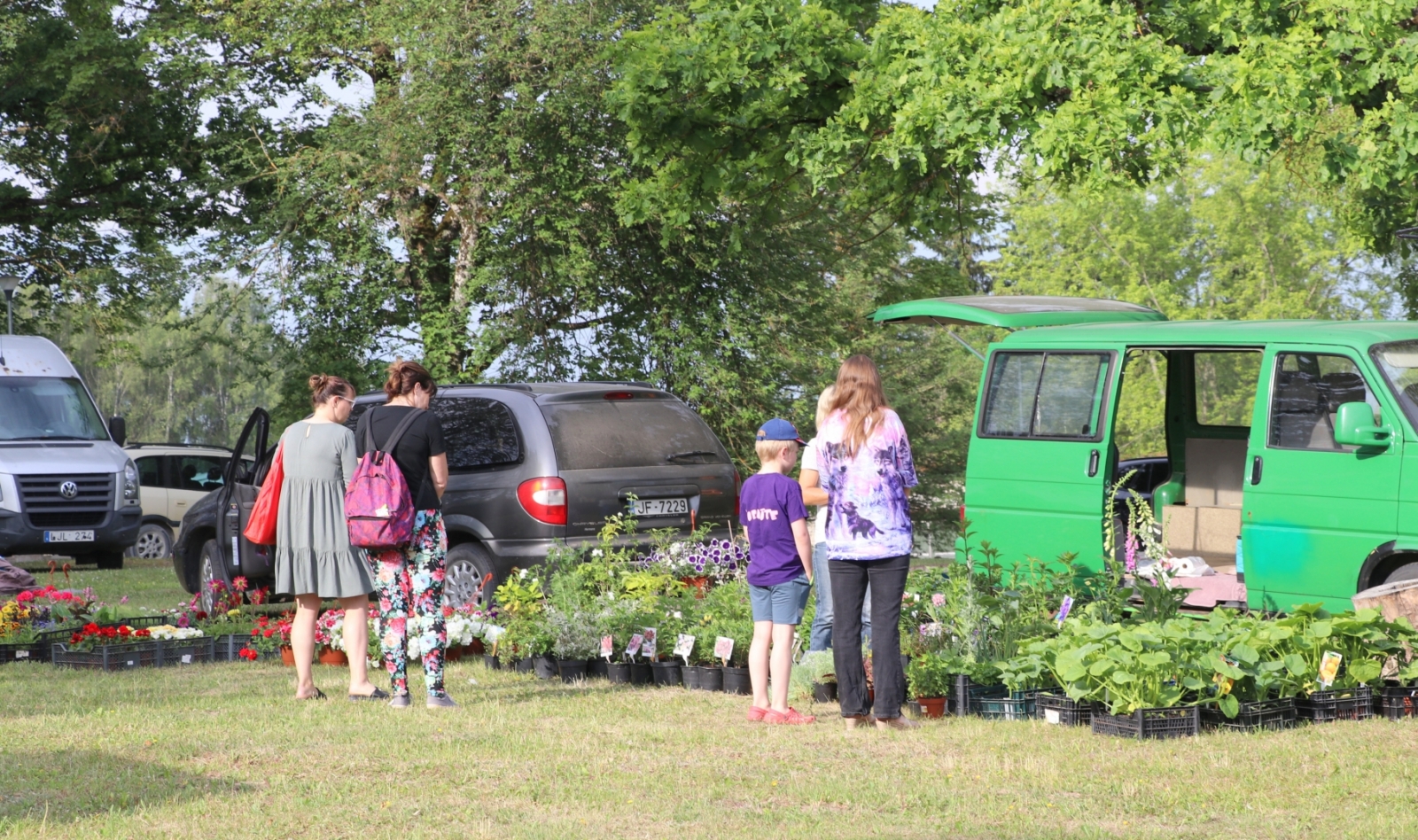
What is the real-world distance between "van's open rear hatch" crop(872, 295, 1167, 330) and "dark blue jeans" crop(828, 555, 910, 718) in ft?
11.2

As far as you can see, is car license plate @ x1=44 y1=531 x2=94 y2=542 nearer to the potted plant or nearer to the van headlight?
the van headlight

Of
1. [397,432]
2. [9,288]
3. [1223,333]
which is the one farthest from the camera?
[9,288]

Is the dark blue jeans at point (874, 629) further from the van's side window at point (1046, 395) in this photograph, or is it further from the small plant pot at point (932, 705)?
the van's side window at point (1046, 395)

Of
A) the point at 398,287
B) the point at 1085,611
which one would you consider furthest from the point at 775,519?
the point at 398,287

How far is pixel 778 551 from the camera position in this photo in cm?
757

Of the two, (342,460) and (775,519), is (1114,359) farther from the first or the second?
(342,460)

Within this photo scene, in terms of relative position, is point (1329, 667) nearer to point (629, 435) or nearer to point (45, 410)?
point (629, 435)

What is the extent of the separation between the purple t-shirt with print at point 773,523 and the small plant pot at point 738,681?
990 mm

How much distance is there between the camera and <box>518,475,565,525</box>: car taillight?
35.2ft

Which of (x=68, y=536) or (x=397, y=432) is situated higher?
(x=397, y=432)

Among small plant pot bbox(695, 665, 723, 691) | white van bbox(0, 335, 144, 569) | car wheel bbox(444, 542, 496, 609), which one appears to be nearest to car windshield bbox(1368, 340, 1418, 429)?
small plant pot bbox(695, 665, 723, 691)

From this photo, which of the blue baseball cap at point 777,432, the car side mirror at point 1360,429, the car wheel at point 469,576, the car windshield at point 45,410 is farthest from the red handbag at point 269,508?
the car windshield at point 45,410

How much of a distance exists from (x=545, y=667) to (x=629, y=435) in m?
2.47

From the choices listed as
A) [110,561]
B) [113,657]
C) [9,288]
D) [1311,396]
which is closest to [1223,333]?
[1311,396]
